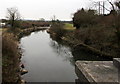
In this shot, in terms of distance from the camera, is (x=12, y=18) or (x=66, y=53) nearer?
(x=66, y=53)

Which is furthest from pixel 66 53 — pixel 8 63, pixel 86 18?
pixel 8 63

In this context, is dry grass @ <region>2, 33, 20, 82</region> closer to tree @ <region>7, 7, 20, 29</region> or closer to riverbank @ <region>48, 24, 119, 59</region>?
riverbank @ <region>48, 24, 119, 59</region>

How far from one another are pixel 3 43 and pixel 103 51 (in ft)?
36.4

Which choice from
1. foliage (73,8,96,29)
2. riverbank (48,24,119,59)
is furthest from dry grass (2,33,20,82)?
foliage (73,8,96,29)

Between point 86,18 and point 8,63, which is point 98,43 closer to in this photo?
point 86,18

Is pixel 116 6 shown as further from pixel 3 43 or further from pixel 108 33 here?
pixel 3 43

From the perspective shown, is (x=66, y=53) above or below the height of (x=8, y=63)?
below

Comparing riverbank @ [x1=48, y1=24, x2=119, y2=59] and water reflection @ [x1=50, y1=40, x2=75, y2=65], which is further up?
riverbank @ [x1=48, y1=24, x2=119, y2=59]

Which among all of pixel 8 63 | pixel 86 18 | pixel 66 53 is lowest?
pixel 66 53

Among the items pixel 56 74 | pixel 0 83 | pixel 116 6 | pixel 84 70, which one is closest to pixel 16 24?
pixel 116 6

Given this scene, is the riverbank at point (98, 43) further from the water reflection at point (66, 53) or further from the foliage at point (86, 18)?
the foliage at point (86, 18)

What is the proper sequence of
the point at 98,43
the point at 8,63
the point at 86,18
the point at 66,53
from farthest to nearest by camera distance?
the point at 86,18
the point at 66,53
the point at 98,43
the point at 8,63

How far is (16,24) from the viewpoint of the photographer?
3569 cm

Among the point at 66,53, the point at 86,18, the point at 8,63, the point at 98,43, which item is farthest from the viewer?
the point at 86,18
